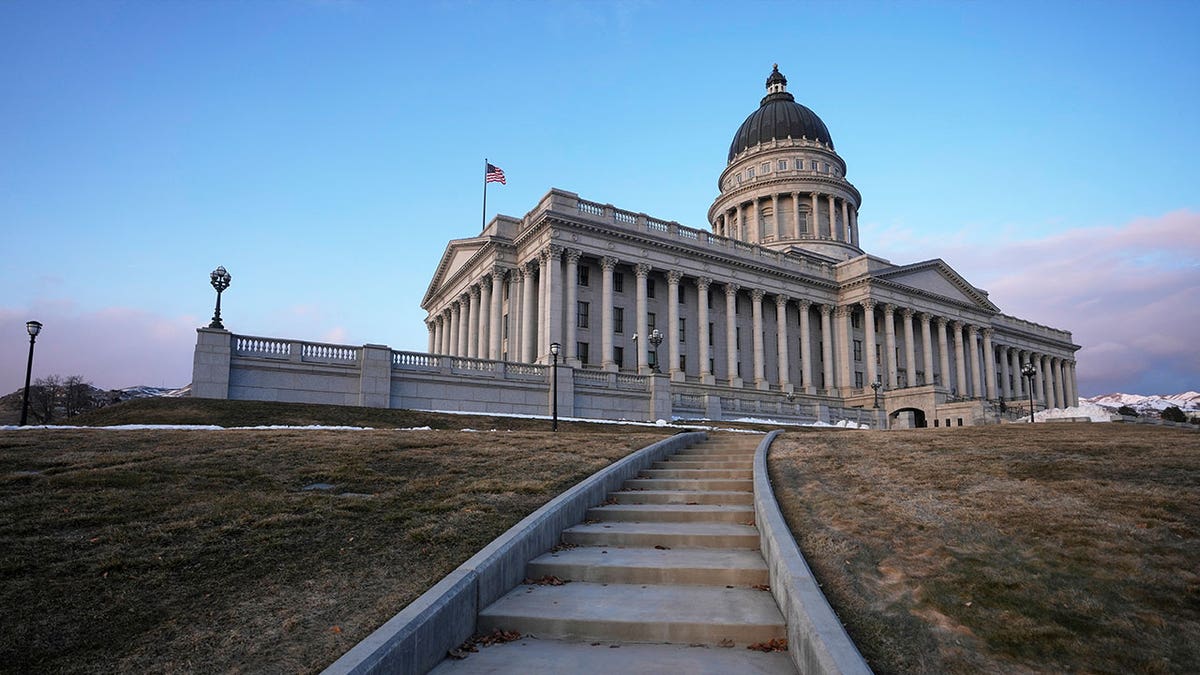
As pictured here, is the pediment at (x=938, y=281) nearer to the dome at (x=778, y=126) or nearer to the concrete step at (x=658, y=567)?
the dome at (x=778, y=126)

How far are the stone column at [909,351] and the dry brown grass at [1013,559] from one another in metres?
65.3

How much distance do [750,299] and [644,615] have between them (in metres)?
63.9

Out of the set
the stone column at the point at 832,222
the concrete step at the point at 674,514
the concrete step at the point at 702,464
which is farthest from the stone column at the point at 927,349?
the concrete step at the point at 674,514

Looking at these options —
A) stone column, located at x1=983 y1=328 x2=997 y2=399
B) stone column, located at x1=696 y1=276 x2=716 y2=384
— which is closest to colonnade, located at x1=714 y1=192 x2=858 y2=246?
stone column, located at x1=983 y1=328 x2=997 y2=399

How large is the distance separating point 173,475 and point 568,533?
6.56 m

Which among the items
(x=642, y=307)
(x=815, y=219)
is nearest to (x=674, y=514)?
(x=642, y=307)

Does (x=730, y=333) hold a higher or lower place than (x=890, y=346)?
higher

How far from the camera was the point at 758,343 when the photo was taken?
64.8 meters

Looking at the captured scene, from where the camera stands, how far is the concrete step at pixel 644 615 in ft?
21.1

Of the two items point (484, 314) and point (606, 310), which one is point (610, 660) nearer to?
point (606, 310)

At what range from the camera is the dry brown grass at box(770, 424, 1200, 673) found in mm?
5344

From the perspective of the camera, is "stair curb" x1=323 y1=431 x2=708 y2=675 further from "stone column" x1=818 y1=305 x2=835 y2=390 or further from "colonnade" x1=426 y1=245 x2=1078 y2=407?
"stone column" x1=818 y1=305 x2=835 y2=390

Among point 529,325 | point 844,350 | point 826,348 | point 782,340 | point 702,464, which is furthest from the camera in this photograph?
point 844,350

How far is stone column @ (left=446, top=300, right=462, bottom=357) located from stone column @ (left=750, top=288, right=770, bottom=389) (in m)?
29.8
